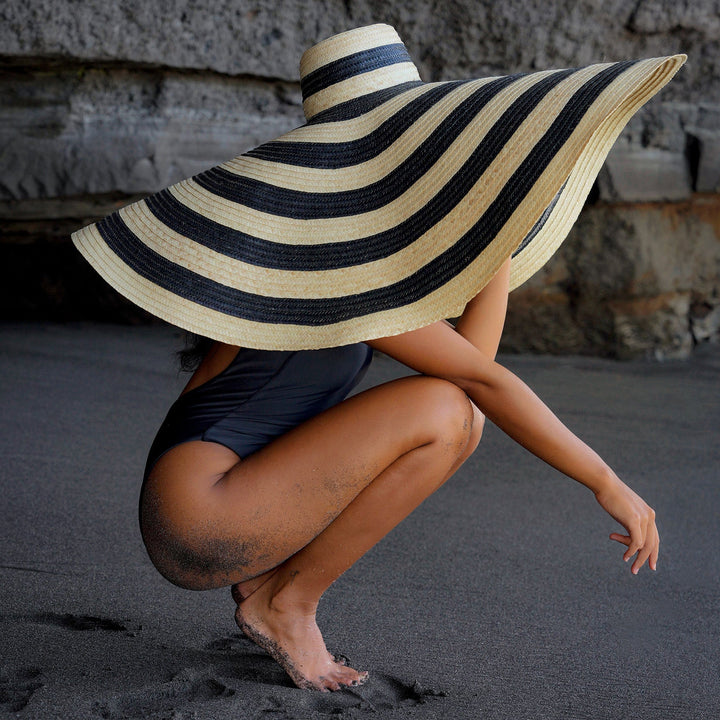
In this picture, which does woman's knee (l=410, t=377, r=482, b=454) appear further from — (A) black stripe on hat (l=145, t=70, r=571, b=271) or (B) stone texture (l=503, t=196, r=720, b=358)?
(B) stone texture (l=503, t=196, r=720, b=358)

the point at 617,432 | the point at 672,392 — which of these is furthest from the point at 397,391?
the point at 672,392

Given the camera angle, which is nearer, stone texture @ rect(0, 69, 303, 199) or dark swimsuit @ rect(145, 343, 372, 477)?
dark swimsuit @ rect(145, 343, 372, 477)

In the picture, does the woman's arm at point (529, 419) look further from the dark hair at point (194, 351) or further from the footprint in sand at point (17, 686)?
the footprint in sand at point (17, 686)

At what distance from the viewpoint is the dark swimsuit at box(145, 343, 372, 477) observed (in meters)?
1.66

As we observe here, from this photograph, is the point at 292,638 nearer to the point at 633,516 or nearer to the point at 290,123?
the point at 633,516

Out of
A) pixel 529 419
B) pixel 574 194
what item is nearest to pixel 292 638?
pixel 529 419

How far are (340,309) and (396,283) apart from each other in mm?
99

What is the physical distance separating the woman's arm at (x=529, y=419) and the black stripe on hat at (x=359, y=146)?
32 cm

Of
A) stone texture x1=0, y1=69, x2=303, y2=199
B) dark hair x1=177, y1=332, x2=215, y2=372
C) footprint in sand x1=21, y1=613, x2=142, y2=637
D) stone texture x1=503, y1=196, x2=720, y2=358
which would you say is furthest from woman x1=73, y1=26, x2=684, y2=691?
stone texture x1=503, y1=196, x2=720, y2=358

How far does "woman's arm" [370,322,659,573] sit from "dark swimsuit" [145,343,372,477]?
173 mm

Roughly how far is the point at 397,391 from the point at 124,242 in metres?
0.53

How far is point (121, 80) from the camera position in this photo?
3895mm

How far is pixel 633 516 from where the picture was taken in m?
1.54

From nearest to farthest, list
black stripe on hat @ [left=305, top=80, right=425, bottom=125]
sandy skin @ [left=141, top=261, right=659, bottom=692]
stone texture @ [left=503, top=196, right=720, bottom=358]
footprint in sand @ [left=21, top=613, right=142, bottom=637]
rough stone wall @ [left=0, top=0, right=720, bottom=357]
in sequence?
sandy skin @ [left=141, top=261, right=659, bottom=692], black stripe on hat @ [left=305, top=80, right=425, bottom=125], footprint in sand @ [left=21, top=613, right=142, bottom=637], rough stone wall @ [left=0, top=0, right=720, bottom=357], stone texture @ [left=503, top=196, right=720, bottom=358]
